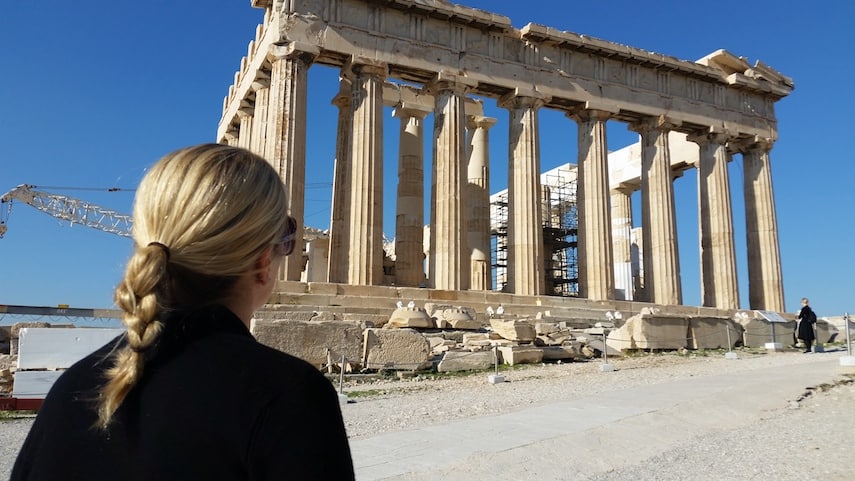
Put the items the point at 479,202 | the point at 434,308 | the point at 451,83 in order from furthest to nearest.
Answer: the point at 479,202 → the point at 451,83 → the point at 434,308

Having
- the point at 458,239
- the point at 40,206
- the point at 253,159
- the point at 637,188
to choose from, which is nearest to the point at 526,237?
the point at 458,239

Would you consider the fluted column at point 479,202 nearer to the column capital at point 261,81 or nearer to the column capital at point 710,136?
the column capital at point 261,81

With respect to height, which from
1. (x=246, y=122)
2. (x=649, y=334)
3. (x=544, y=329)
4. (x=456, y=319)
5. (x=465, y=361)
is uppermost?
(x=246, y=122)

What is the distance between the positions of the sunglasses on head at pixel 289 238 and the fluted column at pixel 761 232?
32708 millimetres

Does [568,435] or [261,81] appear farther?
[261,81]

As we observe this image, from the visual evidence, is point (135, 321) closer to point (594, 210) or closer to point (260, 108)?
point (260, 108)

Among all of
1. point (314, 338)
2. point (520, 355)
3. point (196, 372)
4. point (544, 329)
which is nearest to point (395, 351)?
point (314, 338)

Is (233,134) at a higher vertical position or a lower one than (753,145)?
higher

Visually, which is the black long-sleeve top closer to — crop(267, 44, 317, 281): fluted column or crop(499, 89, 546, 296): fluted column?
crop(267, 44, 317, 281): fluted column

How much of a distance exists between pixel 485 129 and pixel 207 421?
3106 centimetres

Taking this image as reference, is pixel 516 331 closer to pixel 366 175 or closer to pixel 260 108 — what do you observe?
pixel 366 175

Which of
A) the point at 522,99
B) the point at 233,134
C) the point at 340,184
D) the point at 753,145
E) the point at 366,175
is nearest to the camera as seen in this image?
the point at 366,175

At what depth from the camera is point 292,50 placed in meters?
22.1

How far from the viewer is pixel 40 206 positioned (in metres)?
65.8
